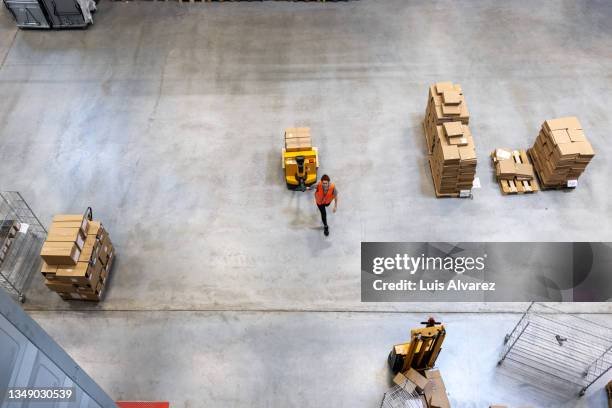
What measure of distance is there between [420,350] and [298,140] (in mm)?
5046

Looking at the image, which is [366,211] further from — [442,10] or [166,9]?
[166,9]

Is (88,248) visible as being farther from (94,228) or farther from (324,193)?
(324,193)

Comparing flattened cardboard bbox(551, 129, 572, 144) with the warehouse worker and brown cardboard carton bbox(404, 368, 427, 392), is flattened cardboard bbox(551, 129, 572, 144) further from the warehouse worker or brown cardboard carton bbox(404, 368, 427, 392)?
brown cardboard carton bbox(404, 368, 427, 392)

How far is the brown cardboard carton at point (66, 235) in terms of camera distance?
8.75 meters

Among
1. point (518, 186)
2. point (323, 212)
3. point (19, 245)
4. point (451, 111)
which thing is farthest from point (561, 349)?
point (19, 245)

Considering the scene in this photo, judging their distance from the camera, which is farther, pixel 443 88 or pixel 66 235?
pixel 443 88

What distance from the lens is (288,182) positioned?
35.0 feet

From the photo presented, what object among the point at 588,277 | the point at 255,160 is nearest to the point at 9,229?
the point at 255,160

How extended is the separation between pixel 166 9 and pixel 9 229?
339 inches

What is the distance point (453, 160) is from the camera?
31.7 ft

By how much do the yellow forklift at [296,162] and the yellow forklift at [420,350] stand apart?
406cm

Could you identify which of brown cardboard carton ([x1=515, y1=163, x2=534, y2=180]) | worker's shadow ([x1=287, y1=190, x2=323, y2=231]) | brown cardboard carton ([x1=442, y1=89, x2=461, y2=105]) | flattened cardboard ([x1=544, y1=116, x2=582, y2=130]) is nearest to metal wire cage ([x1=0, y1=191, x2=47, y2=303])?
A: worker's shadow ([x1=287, y1=190, x2=323, y2=231])

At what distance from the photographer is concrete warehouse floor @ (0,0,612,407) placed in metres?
8.65

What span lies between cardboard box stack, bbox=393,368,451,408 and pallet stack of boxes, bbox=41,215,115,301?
5597 mm
